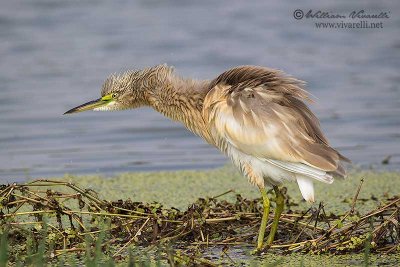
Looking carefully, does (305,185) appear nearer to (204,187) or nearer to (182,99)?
(182,99)

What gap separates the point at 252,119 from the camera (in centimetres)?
535

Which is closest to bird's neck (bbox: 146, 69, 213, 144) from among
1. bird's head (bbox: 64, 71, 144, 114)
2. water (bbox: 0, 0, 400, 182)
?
bird's head (bbox: 64, 71, 144, 114)

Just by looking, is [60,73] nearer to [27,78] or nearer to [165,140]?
[27,78]

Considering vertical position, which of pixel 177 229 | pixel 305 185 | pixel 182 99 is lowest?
pixel 177 229

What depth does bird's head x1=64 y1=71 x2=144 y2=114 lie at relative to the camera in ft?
20.5

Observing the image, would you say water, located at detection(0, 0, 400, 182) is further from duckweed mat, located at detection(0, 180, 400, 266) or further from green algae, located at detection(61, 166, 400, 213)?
duckweed mat, located at detection(0, 180, 400, 266)

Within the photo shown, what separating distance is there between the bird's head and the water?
1676 mm

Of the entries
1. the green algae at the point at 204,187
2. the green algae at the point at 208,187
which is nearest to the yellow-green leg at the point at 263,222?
the green algae at the point at 208,187

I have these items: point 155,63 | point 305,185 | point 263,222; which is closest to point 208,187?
point 263,222

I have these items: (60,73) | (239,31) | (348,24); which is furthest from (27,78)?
(348,24)

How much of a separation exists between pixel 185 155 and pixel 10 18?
6.06m

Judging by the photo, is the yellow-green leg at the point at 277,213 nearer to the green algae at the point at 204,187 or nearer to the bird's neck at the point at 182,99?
the bird's neck at the point at 182,99

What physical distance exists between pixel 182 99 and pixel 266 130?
766 millimetres

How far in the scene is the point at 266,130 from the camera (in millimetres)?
5312
